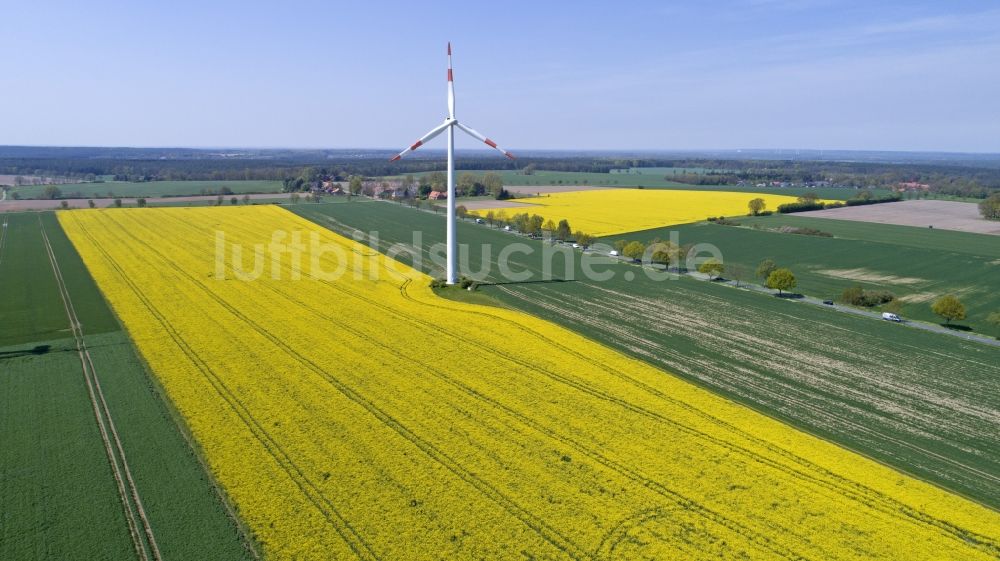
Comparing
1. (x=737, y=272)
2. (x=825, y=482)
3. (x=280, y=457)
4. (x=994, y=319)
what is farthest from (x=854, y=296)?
(x=280, y=457)

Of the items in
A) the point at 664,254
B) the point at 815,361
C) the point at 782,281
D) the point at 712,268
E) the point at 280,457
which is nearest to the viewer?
the point at 280,457

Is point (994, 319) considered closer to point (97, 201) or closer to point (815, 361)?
point (815, 361)

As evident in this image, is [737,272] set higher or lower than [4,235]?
lower

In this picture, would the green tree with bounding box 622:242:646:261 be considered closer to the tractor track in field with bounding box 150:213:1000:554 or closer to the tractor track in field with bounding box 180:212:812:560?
the tractor track in field with bounding box 180:212:812:560

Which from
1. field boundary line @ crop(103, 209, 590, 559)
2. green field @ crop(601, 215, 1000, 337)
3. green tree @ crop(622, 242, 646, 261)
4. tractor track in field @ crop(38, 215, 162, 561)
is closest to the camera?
tractor track in field @ crop(38, 215, 162, 561)

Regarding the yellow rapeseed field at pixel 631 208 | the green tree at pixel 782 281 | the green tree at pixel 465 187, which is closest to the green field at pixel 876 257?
the green tree at pixel 782 281

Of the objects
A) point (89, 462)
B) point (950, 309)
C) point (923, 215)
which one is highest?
point (923, 215)

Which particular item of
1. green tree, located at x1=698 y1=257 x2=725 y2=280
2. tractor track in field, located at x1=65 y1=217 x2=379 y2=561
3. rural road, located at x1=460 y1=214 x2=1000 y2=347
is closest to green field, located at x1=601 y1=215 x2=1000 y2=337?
rural road, located at x1=460 y1=214 x2=1000 y2=347
